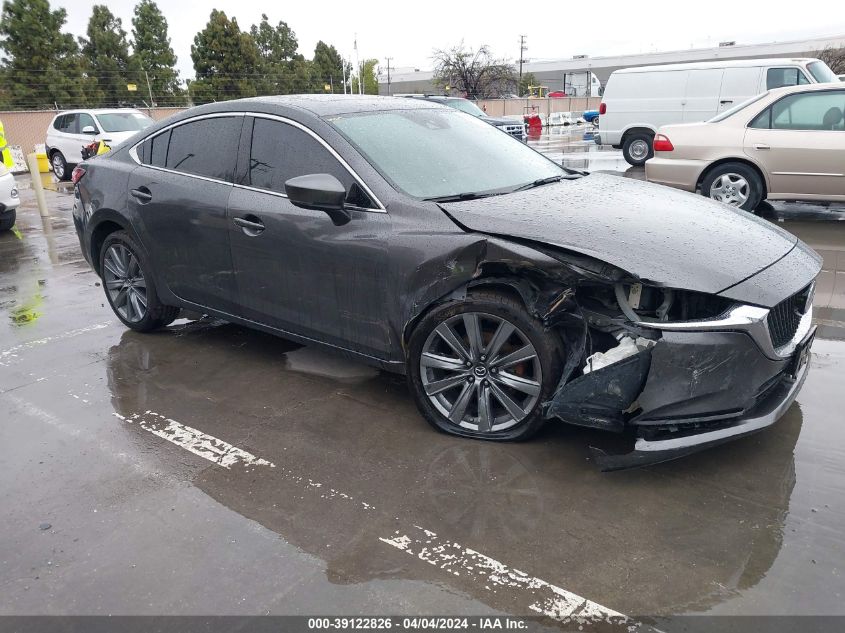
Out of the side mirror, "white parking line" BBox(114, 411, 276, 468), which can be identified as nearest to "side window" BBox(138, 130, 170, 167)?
the side mirror

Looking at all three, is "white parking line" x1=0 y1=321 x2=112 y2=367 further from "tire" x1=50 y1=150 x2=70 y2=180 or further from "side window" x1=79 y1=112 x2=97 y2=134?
"tire" x1=50 y1=150 x2=70 y2=180

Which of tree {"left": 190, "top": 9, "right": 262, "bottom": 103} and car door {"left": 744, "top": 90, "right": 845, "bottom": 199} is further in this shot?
tree {"left": 190, "top": 9, "right": 262, "bottom": 103}

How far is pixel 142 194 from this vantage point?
190 inches

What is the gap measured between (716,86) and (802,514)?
12876mm

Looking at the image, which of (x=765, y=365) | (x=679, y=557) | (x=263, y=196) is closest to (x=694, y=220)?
(x=765, y=365)

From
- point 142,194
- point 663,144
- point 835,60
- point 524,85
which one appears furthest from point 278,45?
point 142,194

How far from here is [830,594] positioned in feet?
7.93

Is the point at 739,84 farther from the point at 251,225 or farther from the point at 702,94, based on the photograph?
the point at 251,225

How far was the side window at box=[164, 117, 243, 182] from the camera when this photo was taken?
437cm

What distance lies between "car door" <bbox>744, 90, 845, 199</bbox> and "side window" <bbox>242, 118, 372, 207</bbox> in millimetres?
6447

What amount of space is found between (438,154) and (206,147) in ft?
5.23

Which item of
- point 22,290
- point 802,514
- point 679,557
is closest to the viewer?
point 679,557

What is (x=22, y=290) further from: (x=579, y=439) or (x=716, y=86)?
(x=716, y=86)

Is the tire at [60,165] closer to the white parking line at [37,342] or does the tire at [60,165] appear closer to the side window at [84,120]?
the side window at [84,120]
